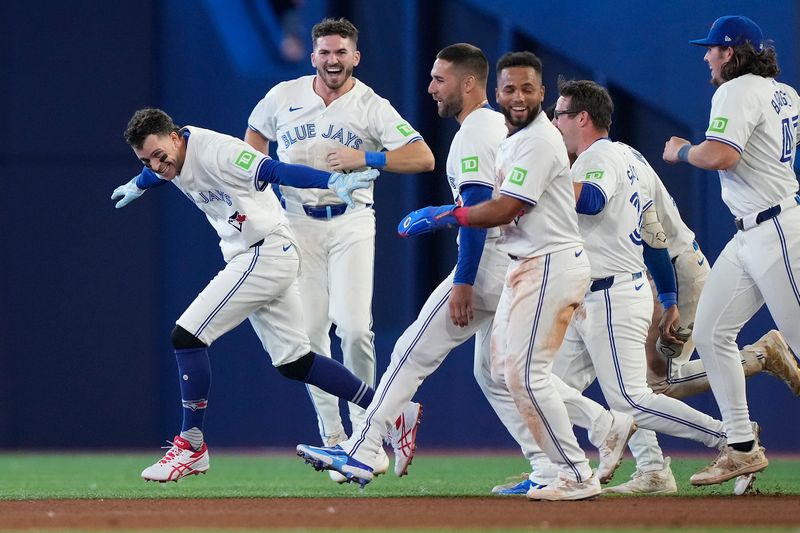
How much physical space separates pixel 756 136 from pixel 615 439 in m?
1.58

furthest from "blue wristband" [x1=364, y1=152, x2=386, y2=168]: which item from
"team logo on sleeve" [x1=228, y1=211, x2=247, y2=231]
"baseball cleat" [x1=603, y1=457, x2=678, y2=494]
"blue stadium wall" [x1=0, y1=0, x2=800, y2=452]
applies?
"blue stadium wall" [x1=0, y1=0, x2=800, y2=452]

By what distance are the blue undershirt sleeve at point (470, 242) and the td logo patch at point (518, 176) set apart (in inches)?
14.8

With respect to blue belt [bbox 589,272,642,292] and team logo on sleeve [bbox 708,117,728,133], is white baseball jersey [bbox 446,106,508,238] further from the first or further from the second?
team logo on sleeve [bbox 708,117,728,133]

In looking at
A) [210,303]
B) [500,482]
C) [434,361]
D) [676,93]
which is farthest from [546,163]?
[676,93]

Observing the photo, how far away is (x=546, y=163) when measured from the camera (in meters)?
A: 5.31

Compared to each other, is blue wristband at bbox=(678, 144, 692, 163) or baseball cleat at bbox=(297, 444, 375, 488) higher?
blue wristband at bbox=(678, 144, 692, 163)

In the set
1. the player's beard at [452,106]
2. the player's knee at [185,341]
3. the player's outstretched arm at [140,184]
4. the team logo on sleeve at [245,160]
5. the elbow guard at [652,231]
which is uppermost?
the player's beard at [452,106]

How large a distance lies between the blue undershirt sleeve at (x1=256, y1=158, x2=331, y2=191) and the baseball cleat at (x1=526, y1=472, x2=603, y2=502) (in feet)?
5.72

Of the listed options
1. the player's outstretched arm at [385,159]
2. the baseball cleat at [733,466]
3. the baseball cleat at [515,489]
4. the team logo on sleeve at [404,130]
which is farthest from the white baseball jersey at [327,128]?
the baseball cleat at [733,466]

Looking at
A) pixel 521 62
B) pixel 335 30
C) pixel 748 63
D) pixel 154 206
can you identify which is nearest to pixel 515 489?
pixel 521 62

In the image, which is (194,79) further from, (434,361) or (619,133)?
(434,361)

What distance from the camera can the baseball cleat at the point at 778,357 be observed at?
663 cm

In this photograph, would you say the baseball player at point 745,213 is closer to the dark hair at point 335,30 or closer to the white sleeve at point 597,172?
the white sleeve at point 597,172

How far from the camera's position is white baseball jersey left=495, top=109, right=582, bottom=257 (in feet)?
17.3
